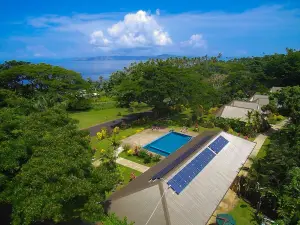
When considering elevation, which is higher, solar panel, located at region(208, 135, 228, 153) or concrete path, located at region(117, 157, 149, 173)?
solar panel, located at region(208, 135, 228, 153)

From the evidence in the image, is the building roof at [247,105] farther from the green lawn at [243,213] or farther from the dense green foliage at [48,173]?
the dense green foliage at [48,173]

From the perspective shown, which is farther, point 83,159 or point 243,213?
point 243,213

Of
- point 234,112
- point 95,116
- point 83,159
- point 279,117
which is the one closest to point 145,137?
point 234,112

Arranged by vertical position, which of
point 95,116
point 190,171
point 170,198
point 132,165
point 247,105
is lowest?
point 95,116

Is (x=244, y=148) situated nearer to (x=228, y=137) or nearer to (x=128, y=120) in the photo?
(x=228, y=137)

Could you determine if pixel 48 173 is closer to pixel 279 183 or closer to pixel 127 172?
pixel 127 172

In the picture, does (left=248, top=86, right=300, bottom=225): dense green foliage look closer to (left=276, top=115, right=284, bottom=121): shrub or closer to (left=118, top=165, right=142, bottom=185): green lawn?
(left=118, top=165, right=142, bottom=185): green lawn

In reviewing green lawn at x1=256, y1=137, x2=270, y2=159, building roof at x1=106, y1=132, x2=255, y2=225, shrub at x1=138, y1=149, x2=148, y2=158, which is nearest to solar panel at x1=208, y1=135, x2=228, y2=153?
building roof at x1=106, y1=132, x2=255, y2=225
